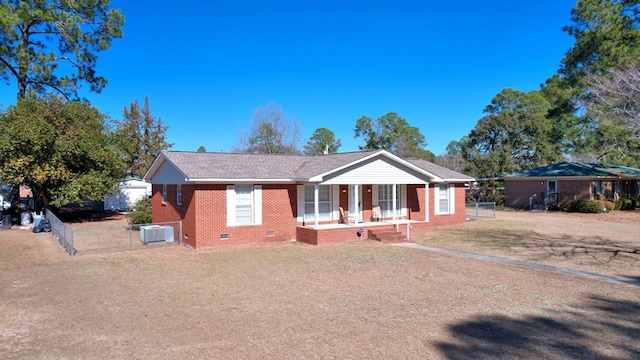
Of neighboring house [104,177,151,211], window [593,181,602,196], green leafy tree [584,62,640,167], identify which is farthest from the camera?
neighboring house [104,177,151,211]

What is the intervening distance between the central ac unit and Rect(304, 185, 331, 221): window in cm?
615

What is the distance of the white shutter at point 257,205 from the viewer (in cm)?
1747

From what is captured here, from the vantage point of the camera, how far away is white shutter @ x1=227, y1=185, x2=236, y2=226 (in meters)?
16.8

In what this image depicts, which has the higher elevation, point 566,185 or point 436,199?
point 566,185

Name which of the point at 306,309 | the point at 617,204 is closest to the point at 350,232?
the point at 306,309

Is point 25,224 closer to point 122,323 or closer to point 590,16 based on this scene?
point 122,323

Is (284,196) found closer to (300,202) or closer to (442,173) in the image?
(300,202)

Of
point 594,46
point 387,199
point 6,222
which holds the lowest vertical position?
point 6,222

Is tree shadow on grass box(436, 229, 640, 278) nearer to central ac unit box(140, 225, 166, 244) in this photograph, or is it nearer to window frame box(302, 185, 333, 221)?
window frame box(302, 185, 333, 221)

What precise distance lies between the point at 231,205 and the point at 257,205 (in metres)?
1.12

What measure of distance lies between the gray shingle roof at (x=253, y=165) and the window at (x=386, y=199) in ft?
9.71

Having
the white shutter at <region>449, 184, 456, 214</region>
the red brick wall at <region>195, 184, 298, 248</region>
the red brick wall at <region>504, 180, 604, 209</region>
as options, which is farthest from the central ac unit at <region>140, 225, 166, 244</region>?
the red brick wall at <region>504, 180, 604, 209</region>

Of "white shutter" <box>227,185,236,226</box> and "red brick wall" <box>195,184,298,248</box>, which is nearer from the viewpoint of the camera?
"red brick wall" <box>195,184,298,248</box>

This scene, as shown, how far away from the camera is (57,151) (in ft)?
77.4
